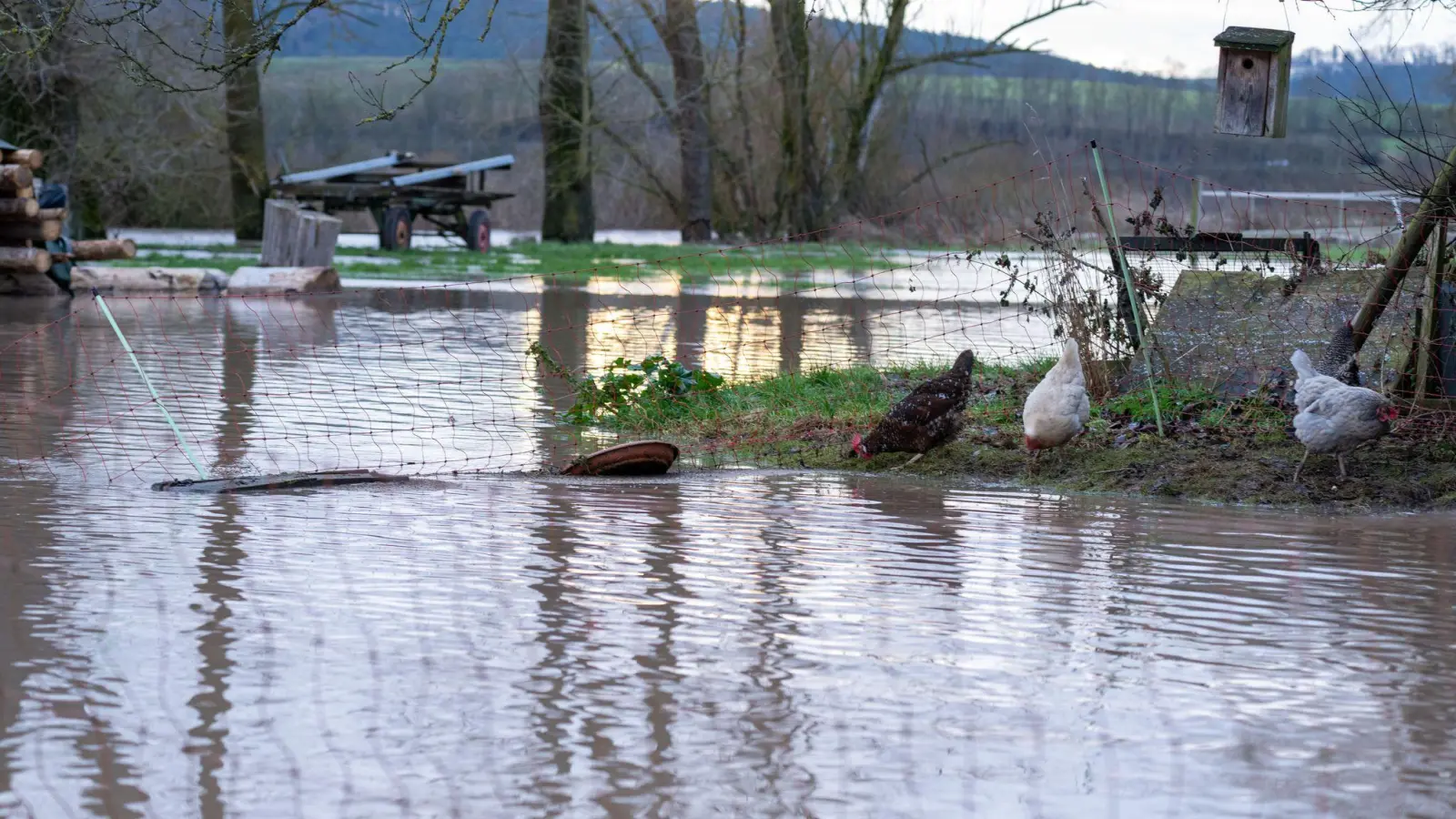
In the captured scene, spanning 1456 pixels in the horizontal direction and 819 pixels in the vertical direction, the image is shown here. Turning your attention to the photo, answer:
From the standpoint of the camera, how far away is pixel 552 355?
13.8 m

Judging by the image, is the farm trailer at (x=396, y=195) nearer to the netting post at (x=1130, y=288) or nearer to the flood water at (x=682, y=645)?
the flood water at (x=682, y=645)

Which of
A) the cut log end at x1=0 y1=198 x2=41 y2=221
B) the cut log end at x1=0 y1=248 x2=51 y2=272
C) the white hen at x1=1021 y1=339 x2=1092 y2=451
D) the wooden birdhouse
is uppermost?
the wooden birdhouse

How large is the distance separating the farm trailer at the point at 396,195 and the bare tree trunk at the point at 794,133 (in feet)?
25.0

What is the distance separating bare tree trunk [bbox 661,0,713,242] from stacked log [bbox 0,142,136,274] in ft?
51.1

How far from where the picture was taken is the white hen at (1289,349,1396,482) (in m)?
7.56

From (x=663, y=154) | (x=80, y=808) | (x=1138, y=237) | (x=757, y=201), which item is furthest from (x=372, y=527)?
(x=663, y=154)

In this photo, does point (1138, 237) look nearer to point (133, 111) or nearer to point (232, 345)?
point (232, 345)

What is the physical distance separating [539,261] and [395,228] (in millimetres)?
3963

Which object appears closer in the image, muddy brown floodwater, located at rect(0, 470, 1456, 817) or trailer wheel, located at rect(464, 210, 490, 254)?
muddy brown floodwater, located at rect(0, 470, 1456, 817)

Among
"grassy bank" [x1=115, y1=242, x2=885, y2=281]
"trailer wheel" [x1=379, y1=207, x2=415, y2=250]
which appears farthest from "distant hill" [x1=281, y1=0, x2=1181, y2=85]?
"grassy bank" [x1=115, y1=242, x2=885, y2=281]

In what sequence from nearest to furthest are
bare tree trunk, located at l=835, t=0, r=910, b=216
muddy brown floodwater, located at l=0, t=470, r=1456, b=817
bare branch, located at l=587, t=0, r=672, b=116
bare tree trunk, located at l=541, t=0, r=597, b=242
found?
muddy brown floodwater, located at l=0, t=470, r=1456, b=817, bare tree trunk, located at l=541, t=0, r=597, b=242, bare branch, located at l=587, t=0, r=672, b=116, bare tree trunk, located at l=835, t=0, r=910, b=216

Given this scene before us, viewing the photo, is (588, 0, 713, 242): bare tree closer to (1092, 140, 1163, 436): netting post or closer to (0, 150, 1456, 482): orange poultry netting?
(0, 150, 1456, 482): orange poultry netting

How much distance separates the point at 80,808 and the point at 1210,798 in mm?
2623

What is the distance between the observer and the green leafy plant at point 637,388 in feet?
33.6
